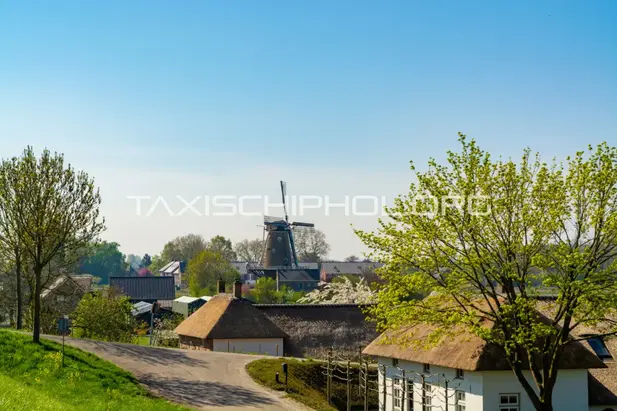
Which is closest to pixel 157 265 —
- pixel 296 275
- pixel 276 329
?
pixel 296 275

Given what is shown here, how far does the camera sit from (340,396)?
131ft

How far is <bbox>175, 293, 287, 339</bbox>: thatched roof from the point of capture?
50531 millimetres

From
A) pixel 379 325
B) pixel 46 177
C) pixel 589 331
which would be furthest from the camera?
pixel 589 331

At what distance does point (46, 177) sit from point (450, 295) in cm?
1773

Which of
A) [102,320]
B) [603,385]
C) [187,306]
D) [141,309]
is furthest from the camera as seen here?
[141,309]

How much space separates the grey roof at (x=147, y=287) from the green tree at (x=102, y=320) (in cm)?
5089

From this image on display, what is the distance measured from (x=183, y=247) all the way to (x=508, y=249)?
159m

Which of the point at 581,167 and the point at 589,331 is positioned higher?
the point at 581,167

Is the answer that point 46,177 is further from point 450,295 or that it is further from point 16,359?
point 450,295

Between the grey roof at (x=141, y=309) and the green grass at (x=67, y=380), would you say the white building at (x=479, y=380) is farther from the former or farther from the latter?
the grey roof at (x=141, y=309)

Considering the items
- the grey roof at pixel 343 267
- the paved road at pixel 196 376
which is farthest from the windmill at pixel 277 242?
the paved road at pixel 196 376

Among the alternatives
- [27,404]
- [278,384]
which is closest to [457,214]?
[278,384]

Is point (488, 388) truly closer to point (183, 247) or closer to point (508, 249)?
point (508, 249)

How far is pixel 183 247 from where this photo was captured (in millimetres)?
180375
